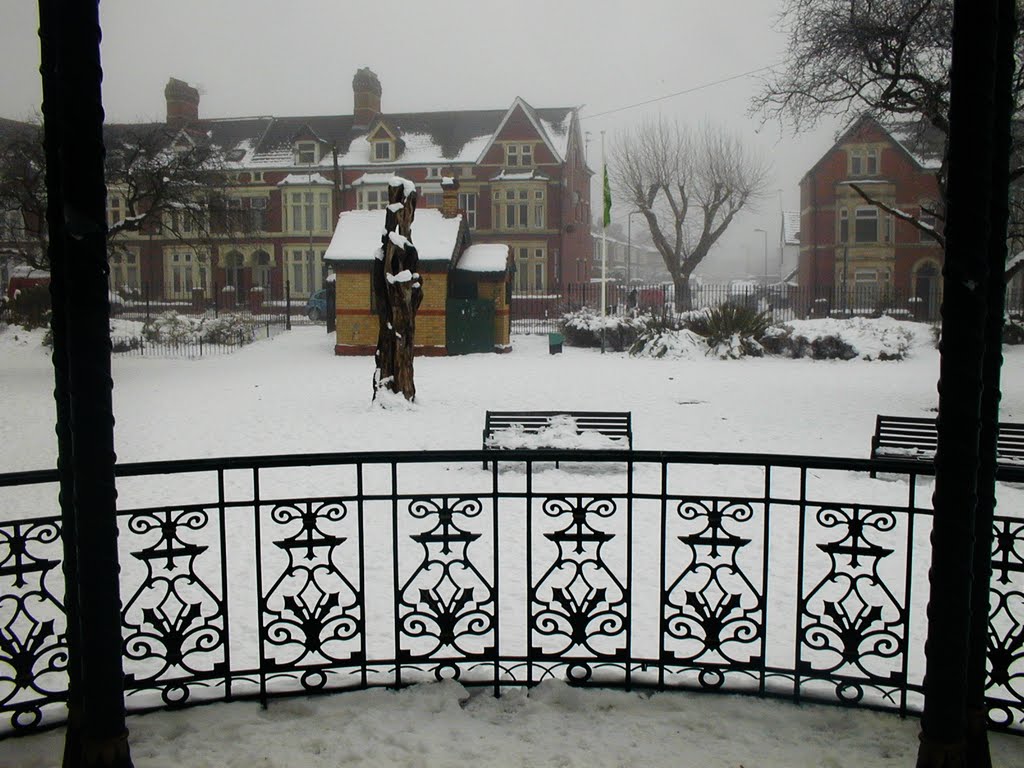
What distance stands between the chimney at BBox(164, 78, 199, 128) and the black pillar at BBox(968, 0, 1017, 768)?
51.6 meters

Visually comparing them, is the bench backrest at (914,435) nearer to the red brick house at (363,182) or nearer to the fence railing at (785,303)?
the fence railing at (785,303)

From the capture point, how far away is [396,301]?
16125 mm

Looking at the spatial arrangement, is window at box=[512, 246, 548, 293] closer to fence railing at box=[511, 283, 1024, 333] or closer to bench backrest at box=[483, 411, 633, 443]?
fence railing at box=[511, 283, 1024, 333]

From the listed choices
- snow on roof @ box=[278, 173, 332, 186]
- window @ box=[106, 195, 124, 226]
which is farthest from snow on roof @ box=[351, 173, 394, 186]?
window @ box=[106, 195, 124, 226]

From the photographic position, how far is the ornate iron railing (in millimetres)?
3584

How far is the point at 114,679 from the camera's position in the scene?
2.81m

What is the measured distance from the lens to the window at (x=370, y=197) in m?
50.5

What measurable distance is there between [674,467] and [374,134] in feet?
143

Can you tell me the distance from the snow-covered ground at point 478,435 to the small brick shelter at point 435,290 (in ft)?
4.68

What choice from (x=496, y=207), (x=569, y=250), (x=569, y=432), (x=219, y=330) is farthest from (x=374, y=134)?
(x=569, y=432)

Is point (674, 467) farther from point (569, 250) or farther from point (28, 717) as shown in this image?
point (569, 250)

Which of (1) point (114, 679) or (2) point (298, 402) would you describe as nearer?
(1) point (114, 679)

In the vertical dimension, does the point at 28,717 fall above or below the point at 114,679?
below

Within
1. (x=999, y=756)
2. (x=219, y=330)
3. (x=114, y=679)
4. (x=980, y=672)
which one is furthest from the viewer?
(x=219, y=330)
